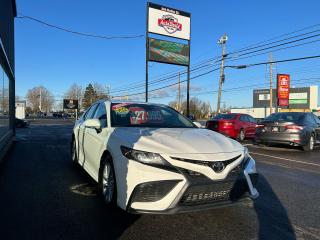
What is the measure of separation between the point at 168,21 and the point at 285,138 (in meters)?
12.7

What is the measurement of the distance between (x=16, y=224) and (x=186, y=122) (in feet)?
10.0

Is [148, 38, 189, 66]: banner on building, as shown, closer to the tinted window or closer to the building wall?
the building wall

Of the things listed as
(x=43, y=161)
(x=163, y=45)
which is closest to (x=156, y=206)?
(x=43, y=161)

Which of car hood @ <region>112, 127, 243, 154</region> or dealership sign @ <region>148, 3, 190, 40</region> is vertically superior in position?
dealership sign @ <region>148, 3, 190, 40</region>

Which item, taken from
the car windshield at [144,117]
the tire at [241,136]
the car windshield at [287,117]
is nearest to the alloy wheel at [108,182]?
the car windshield at [144,117]

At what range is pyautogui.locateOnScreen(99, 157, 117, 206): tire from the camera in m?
4.50

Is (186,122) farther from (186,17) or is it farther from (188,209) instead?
(186,17)

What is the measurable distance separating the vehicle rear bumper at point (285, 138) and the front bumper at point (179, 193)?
9054 mm

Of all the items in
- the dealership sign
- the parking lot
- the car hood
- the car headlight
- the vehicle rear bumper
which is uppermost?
the dealership sign

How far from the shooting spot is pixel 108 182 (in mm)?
4730

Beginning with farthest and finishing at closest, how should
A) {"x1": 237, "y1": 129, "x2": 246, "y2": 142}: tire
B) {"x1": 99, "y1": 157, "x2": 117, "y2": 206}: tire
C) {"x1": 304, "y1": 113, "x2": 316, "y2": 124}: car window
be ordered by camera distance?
1. {"x1": 237, "y1": 129, "x2": 246, "y2": 142}: tire
2. {"x1": 304, "y1": 113, "x2": 316, "y2": 124}: car window
3. {"x1": 99, "y1": 157, "x2": 117, "y2": 206}: tire

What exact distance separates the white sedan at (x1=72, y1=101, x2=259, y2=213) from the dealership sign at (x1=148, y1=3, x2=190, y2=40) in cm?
1792

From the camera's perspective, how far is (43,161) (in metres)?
9.13

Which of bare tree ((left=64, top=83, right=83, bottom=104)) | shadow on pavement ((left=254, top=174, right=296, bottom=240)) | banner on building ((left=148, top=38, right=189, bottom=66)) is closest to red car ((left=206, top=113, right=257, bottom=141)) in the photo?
banner on building ((left=148, top=38, right=189, bottom=66))
